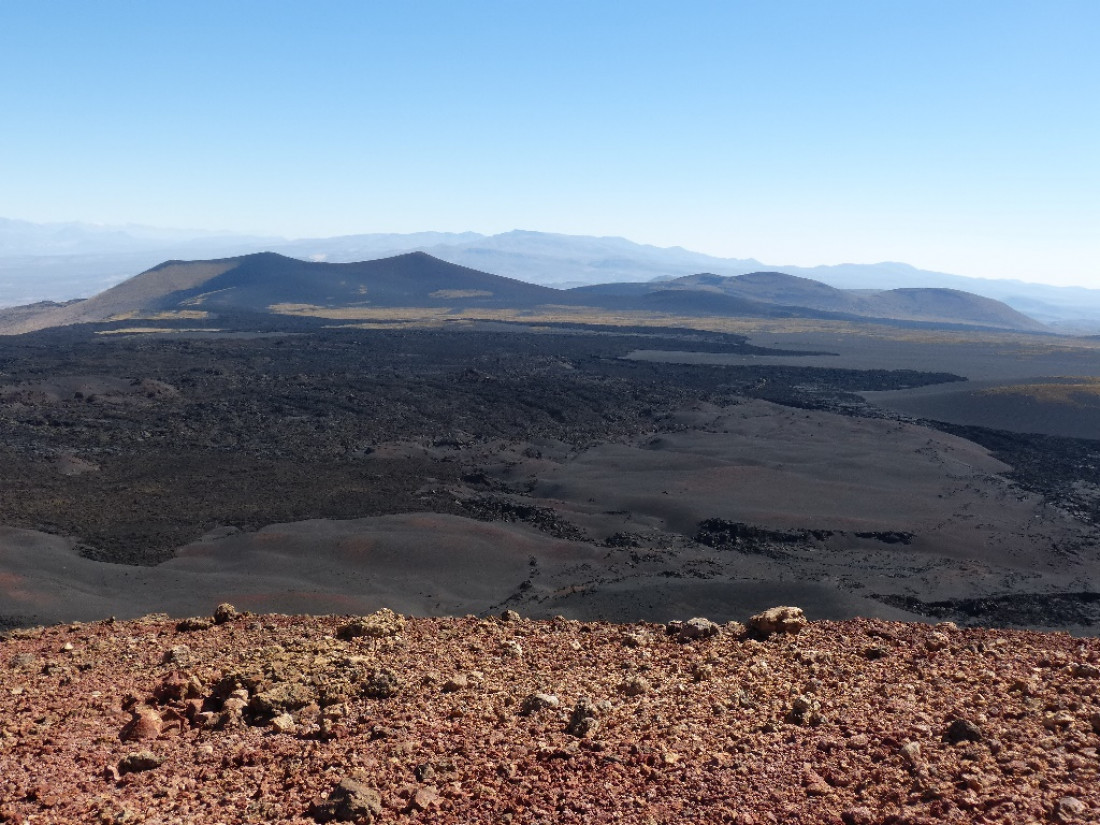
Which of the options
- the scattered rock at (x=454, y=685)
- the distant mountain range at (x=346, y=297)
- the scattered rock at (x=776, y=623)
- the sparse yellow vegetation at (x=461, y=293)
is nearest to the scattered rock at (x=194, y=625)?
the scattered rock at (x=454, y=685)

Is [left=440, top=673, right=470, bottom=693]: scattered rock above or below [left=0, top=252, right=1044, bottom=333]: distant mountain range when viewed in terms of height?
below

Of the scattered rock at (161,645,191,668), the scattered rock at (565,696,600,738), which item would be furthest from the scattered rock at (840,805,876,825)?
the scattered rock at (161,645,191,668)

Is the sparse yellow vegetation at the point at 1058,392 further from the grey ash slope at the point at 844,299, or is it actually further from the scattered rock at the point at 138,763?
the grey ash slope at the point at 844,299

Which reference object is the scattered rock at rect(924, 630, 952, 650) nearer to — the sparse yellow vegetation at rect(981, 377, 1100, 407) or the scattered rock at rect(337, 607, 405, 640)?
the scattered rock at rect(337, 607, 405, 640)

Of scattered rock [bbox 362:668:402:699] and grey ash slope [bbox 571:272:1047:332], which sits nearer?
scattered rock [bbox 362:668:402:699]

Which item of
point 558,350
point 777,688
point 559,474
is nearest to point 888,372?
point 558,350

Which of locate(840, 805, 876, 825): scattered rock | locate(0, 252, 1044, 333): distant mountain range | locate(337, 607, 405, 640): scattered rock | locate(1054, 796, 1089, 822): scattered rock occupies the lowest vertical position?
locate(337, 607, 405, 640): scattered rock

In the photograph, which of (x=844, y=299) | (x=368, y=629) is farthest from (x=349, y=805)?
(x=844, y=299)
